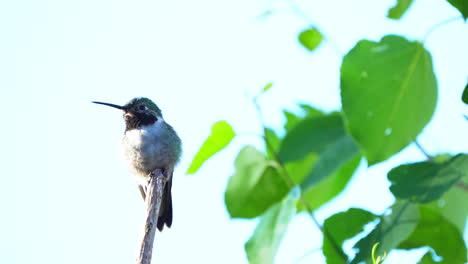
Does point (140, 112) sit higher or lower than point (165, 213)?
higher

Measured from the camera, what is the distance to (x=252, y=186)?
251 centimetres

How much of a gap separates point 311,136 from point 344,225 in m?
0.47

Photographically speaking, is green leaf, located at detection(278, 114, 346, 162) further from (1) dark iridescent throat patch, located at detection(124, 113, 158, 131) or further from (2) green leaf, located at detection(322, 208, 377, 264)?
(1) dark iridescent throat patch, located at detection(124, 113, 158, 131)

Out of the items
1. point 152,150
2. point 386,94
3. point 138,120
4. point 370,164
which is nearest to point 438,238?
point 370,164

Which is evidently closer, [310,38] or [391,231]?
[391,231]

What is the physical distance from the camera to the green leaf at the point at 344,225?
2.18 meters

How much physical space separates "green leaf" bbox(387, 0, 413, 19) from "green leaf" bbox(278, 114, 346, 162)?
0.49m

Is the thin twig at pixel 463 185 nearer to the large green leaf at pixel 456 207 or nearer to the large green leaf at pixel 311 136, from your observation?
the large green leaf at pixel 456 207

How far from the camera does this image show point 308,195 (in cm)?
256

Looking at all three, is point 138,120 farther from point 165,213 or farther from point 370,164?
point 370,164

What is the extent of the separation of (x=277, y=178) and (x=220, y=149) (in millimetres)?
355

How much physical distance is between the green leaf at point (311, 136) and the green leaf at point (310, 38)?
Result: 0.59 metres

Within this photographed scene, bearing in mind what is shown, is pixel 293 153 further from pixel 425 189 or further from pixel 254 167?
pixel 425 189

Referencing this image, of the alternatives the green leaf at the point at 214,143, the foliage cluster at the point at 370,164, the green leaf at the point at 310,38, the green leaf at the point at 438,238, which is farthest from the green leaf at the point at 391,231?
the green leaf at the point at 310,38
